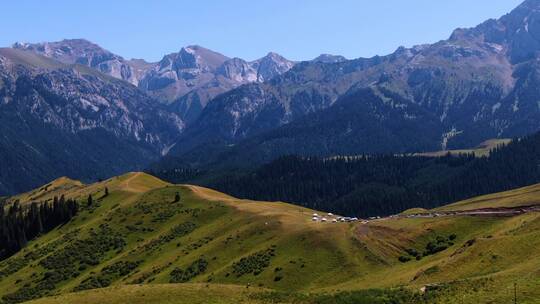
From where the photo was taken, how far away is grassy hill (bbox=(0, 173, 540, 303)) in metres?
68.6

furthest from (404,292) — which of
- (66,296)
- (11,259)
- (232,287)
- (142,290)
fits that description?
(11,259)

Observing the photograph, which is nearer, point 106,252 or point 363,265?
point 363,265

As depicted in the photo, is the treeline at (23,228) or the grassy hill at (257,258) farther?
the treeline at (23,228)

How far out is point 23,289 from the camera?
140 metres

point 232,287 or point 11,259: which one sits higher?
point 232,287

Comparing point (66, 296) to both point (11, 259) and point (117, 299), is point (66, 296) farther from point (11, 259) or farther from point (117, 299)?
A: point (11, 259)

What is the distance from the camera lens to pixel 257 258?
114438mm

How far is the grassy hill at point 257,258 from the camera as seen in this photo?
6856 cm

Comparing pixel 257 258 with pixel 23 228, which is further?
pixel 23 228

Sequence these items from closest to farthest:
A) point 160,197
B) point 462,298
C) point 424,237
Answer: point 462,298 < point 424,237 < point 160,197

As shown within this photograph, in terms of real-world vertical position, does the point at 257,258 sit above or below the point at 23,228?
above

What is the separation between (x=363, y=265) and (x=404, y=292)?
3910cm

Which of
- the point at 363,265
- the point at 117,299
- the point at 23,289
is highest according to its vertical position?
the point at 117,299

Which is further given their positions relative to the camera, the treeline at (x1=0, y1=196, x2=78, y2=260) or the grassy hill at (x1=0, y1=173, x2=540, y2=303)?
the treeline at (x1=0, y1=196, x2=78, y2=260)
